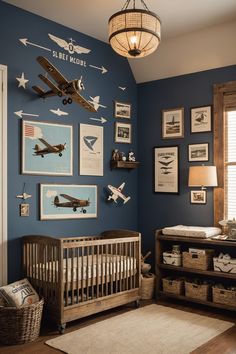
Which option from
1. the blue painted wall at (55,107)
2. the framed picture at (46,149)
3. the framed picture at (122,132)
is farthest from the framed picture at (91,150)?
the framed picture at (122,132)

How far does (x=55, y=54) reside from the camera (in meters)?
4.04

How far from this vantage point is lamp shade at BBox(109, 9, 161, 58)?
2.62m

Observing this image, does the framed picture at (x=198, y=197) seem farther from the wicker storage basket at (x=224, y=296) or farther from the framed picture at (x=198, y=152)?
the wicker storage basket at (x=224, y=296)

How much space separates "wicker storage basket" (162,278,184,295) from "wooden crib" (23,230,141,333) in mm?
377

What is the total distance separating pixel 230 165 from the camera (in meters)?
4.22

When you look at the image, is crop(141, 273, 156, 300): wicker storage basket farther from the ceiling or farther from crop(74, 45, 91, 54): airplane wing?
the ceiling

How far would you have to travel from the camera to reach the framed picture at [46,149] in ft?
12.2

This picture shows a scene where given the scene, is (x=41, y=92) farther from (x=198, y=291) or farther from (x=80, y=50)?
(x=198, y=291)

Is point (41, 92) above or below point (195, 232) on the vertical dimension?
above

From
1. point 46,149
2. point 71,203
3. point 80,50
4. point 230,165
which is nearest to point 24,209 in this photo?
point 71,203

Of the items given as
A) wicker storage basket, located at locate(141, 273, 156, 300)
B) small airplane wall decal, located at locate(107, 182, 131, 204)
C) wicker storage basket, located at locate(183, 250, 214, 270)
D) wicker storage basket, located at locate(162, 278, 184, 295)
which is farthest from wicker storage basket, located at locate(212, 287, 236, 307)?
Result: small airplane wall decal, located at locate(107, 182, 131, 204)

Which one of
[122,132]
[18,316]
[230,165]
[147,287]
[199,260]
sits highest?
[122,132]

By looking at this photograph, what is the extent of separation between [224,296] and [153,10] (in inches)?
113

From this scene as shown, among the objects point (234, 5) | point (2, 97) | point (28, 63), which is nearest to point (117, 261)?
point (2, 97)
